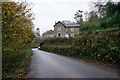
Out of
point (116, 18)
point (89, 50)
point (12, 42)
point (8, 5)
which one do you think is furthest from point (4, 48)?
point (116, 18)

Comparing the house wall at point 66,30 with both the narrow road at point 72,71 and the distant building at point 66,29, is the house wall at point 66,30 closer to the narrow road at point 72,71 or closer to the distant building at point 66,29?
the distant building at point 66,29

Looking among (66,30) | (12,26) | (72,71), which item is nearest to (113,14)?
(72,71)

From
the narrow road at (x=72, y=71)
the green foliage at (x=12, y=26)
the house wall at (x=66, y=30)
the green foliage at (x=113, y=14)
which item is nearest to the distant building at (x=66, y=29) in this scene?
the house wall at (x=66, y=30)

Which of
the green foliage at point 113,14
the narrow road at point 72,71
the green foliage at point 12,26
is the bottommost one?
the narrow road at point 72,71

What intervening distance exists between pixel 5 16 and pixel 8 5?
2.01 feet

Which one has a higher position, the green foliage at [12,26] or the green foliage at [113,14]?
the green foliage at [113,14]

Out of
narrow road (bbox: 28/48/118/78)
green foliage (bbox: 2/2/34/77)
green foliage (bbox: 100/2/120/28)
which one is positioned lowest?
narrow road (bbox: 28/48/118/78)

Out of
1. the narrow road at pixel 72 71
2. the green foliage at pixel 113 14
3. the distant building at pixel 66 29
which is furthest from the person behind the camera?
the distant building at pixel 66 29

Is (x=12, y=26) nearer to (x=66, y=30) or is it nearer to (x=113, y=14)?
(x=113, y=14)

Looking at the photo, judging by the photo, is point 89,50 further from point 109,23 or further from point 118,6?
point 118,6

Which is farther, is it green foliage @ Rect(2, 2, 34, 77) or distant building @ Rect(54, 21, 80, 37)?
distant building @ Rect(54, 21, 80, 37)

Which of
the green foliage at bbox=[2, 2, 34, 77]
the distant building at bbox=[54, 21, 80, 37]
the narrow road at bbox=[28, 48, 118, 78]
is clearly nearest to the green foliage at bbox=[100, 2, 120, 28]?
the narrow road at bbox=[28, 48, 118, 78]

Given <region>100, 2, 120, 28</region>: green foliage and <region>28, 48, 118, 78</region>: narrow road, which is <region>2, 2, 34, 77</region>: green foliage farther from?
<region>100, 2, 120, 28</region>: green foliage

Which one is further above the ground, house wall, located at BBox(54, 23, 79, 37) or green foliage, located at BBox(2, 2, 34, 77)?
house wall, located at BBox(54, 23, 79, 37)
